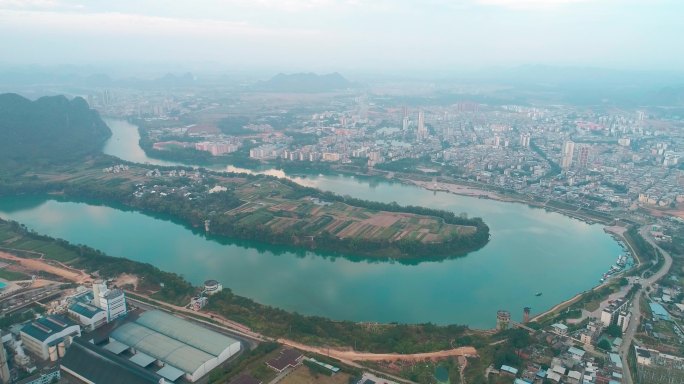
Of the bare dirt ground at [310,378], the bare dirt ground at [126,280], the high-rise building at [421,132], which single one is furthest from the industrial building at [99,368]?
the high-rise building at [421,132]

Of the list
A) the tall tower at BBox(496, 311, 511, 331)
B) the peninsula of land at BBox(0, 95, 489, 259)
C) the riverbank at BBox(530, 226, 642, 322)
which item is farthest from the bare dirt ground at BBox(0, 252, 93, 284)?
the riverbank at BBox(530, 226, 642, 322)

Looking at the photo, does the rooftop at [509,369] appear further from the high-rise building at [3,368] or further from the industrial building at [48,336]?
the high-rise building at [3,368]

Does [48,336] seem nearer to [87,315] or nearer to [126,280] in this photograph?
[87,315]

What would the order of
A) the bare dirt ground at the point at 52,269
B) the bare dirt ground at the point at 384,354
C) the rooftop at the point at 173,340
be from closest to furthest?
the rooftop at the point at 173,340, the bare dirt ground at the point at 384,354, the bare dirt ground at the point at 52,269

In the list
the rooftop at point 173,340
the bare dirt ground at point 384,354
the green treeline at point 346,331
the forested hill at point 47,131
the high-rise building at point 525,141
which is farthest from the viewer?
the high-rise building at point 525,141

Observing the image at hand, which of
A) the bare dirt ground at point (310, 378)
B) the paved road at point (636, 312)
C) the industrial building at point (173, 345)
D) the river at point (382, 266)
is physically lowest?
the river at point (382, 266)

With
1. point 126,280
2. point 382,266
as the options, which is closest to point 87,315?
point 126,280

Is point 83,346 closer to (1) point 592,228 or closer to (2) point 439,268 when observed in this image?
(2) point 439,268
